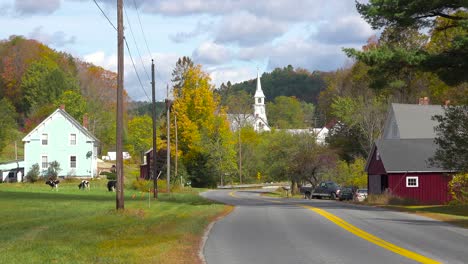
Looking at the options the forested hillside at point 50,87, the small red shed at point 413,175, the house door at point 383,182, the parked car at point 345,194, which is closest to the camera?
the small red shed at point 413,175

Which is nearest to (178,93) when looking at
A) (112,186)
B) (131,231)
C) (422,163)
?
(112,186)

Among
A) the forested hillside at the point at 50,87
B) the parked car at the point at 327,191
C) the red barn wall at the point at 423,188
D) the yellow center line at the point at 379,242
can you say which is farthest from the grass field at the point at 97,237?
the forested hillside at the point at 50,87

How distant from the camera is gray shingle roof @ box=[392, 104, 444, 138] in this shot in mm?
61438

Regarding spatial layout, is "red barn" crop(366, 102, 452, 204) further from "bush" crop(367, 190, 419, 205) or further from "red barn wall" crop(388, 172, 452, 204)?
"bush" crop(367, 190, 419, 205)

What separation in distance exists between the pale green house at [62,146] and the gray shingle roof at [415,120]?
129 ft

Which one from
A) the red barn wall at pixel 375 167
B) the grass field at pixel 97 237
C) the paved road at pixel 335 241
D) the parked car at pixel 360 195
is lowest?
the parked car at pixel 360 195

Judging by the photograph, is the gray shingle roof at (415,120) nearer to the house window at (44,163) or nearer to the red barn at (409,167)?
the red barn at (409,167)

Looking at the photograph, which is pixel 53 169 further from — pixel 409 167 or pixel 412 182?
pixel 412 182

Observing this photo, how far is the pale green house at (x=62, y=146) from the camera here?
84.6m

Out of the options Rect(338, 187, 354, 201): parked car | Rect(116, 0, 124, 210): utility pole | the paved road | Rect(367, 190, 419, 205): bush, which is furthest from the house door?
Rect(116, 0, 124, 210): utility pole

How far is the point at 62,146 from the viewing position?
85.4 m

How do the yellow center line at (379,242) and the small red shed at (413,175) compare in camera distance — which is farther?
the small red shed at (413,175)

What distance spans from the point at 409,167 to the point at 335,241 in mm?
34330

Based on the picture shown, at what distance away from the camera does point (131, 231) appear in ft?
71.4
